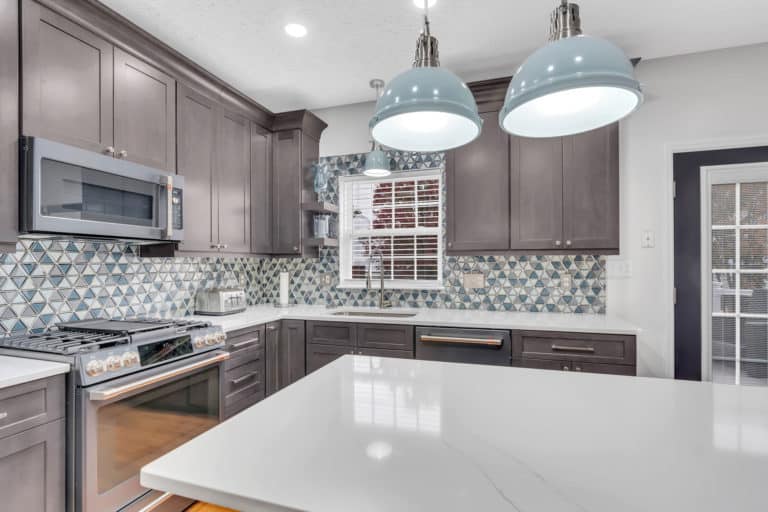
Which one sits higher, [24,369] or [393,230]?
[393,230]

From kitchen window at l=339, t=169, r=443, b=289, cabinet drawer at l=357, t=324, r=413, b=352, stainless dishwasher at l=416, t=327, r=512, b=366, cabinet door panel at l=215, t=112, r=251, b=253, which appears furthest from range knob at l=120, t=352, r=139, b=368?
kitchen window at l=339, t=169, r=443, b=289

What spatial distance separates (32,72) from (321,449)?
78.3 inches

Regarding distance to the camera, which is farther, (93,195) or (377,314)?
(377,314)

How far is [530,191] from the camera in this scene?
2738mm

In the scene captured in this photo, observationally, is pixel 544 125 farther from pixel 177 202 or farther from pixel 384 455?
pixel 177 202

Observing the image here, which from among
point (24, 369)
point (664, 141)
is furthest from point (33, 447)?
point (664, 141)

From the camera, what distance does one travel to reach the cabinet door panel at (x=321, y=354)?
2841 millimetres

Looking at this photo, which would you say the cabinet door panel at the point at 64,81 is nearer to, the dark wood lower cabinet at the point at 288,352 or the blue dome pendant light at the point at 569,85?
the dark wood lower cabinet at the point at 288,352

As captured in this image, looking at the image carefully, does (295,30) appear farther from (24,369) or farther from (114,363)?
(24,369)

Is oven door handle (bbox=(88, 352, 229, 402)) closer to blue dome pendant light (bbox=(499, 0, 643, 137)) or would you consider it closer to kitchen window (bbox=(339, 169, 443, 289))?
kitchen window (bbox=(339, 169, 443, 289))

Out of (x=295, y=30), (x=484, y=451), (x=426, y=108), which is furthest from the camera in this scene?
(x=295, y=30)

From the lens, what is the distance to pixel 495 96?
282 cm

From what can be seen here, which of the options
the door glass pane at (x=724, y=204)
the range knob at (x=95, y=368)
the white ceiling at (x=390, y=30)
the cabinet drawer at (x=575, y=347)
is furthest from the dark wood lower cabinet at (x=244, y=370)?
the door glass pane at (x=724, y=204)

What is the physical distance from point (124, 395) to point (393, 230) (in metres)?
2.30
